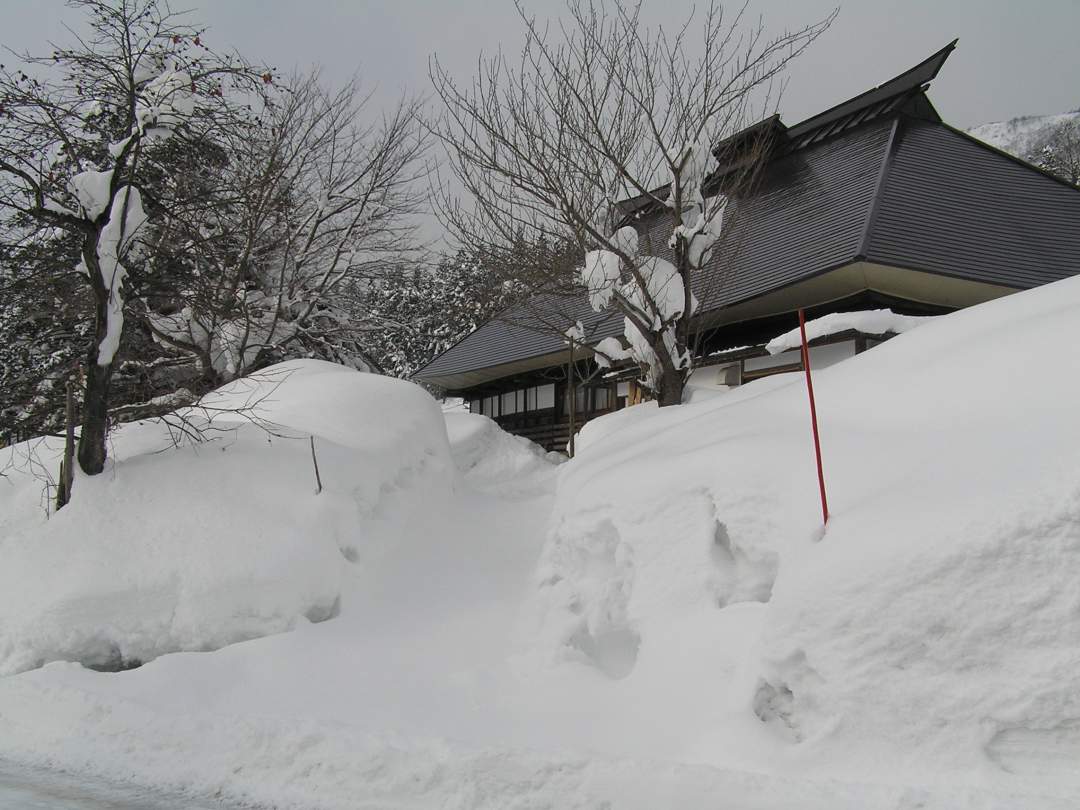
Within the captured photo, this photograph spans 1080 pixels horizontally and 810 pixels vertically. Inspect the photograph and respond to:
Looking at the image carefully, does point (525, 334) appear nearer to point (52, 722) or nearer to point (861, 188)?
point (861, 188)

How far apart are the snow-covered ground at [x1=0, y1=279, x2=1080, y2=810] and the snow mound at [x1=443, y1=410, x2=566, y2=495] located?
6.08 meters

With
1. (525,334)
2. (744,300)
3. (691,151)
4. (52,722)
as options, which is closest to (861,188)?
(744,300)

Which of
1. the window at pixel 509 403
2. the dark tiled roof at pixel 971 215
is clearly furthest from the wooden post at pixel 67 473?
the window at pixel 509 403

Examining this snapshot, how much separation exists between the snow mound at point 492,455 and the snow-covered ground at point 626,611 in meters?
6.08

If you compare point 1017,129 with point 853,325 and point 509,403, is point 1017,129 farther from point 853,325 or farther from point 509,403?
point 853,325

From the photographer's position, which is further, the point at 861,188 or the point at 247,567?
the point at 861,188

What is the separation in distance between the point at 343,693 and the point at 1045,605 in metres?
4.00

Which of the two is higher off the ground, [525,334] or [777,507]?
[525,334]

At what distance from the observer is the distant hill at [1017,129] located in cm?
11127

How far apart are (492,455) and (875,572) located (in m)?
11.6

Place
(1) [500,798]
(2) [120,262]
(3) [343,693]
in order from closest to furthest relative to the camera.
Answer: (1) [500,798] → (3) [343,693] → (2) [120,262]

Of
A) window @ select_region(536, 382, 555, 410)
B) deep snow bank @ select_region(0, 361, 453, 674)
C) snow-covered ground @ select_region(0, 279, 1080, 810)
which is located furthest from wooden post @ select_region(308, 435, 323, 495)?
window @ select_region(536, 382, 555, 410)

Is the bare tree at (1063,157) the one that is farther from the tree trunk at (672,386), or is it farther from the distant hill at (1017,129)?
the distant hill at (1017,129)

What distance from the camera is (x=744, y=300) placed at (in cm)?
1147
